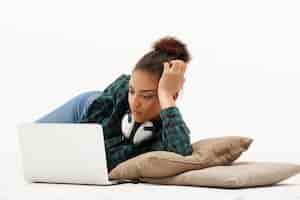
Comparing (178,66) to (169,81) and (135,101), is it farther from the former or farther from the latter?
(135,101)

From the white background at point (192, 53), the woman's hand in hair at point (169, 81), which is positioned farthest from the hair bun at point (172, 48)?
the white background at point (192, 53)

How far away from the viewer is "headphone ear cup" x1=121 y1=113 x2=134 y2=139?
252cm

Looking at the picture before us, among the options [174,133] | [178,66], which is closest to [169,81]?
[178,66]

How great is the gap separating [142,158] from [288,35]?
1356mm

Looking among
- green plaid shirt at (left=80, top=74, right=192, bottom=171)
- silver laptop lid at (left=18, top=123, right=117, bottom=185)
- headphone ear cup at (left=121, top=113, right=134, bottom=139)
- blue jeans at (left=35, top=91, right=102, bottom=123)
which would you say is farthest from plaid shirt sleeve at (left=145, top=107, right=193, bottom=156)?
blue jeans at (left=35, top=91, right=102, bottom=123)

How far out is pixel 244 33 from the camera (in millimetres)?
3418

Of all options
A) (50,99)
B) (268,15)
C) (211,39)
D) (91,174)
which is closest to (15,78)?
(50,99)

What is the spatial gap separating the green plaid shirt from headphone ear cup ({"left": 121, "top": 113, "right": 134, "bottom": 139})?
2cm

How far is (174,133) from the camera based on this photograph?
7.95 feet

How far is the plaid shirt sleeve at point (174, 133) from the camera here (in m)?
2.40

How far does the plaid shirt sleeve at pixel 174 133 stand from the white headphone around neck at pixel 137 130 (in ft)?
0.23

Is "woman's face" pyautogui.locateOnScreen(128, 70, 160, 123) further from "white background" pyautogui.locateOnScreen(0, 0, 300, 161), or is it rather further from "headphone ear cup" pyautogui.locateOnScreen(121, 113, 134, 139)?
"white background" pyautogui.locateOnScreen(0, 0, 300, 161)

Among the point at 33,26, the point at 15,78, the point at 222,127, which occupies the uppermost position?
the point at 33,26

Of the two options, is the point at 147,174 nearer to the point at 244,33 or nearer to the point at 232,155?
the point at 232,155
